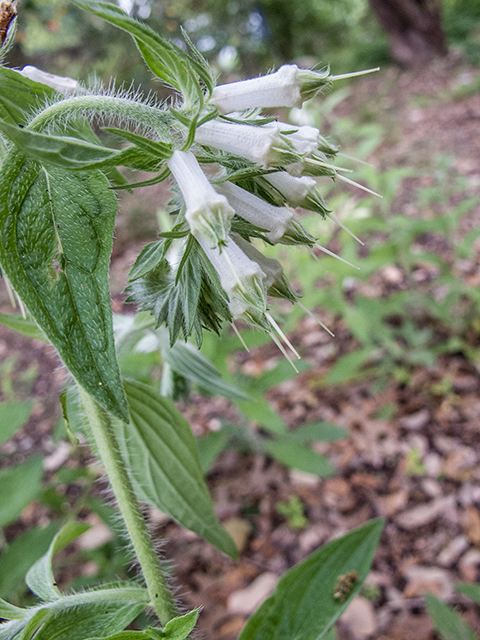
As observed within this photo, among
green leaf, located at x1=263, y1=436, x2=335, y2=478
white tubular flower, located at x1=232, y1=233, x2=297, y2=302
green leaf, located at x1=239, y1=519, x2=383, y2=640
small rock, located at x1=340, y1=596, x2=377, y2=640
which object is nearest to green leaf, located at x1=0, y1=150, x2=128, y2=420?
white tubular flower, located at x1=232, y1=233, x2=297, y2=302

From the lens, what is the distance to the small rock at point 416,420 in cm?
298

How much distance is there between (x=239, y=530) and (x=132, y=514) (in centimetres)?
190

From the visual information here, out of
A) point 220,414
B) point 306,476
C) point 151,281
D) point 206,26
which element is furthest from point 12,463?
point 206,26

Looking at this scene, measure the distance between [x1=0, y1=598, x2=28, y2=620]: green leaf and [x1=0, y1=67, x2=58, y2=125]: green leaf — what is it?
84 centimetres

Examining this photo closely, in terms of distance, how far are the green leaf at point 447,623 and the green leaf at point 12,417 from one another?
64.7 inches

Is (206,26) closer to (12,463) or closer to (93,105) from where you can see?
(12,463)

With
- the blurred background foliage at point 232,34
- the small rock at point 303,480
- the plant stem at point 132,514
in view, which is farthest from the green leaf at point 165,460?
the blurred background foliage at point 232,34

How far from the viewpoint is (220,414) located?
3588mm

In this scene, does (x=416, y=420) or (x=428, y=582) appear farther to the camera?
(x=416, y=420)

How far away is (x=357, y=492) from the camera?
2779 millimetres

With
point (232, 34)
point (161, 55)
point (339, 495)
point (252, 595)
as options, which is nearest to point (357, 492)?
point (339, 495)

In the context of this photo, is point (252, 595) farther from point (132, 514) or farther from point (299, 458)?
point (132, 514)

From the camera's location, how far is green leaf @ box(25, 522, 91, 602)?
3.21ft

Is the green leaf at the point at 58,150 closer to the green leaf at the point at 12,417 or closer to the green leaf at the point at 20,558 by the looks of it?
the green leaf at the point at 12,417
